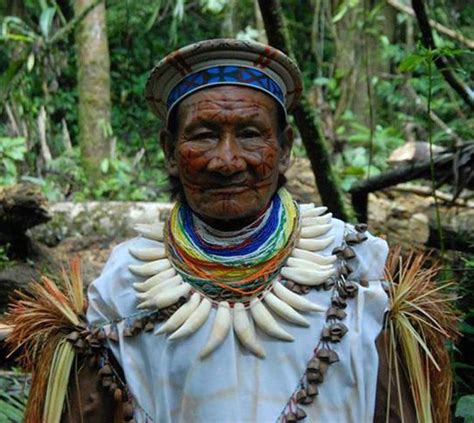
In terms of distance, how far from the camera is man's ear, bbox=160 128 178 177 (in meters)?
1.92

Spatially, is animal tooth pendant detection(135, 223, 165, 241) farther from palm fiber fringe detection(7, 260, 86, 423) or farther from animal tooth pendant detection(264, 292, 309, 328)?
animal tooth pendant detection(264, 292, 309, 328)

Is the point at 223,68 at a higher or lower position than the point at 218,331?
higher

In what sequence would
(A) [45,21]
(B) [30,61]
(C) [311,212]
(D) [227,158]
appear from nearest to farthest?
(D) [227,158], (C) [311,212], (B) [30,61], (A) [45,21]

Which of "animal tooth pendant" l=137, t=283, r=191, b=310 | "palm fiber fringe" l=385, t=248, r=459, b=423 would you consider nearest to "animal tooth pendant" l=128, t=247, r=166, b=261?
"animal tooth pendant" l=137, t=283, r=191, b=310

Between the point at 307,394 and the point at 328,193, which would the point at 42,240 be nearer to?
the point at 328,193

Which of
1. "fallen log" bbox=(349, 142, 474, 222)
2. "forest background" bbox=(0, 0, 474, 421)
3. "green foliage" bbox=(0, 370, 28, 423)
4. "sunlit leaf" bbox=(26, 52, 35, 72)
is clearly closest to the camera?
"green foliage" bbox=(0, 370, 28, 423)

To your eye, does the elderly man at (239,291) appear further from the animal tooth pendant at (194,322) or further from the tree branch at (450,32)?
the tree branch at (450,32)

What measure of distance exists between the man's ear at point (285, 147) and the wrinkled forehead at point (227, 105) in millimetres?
95

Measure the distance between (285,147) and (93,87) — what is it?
22.1ft

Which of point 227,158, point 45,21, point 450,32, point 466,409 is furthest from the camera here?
point 45,21

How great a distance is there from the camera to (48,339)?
1930 millimetres

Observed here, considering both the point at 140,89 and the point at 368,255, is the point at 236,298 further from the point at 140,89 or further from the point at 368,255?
the point at 140,89

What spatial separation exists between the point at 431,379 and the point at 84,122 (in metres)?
6.85

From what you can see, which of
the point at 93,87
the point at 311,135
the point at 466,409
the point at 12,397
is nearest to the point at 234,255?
the point at 466,409
